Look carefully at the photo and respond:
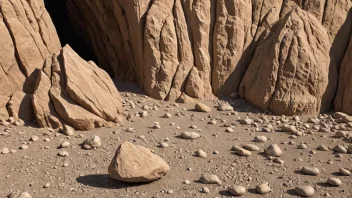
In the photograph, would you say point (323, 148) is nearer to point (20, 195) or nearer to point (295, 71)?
point (295, 71)

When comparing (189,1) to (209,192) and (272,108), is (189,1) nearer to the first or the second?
(272,108)

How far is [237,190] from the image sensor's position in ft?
14.9

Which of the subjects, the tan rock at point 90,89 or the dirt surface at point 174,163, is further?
the tan rock at point 90,89

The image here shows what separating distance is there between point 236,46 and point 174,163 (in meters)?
4.68

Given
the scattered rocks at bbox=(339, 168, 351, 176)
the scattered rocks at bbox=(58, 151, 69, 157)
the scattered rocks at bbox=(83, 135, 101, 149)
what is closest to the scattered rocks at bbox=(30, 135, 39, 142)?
the scattered rocks at bbox=(58, 151, 69, 157)

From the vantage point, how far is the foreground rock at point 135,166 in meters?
4.66

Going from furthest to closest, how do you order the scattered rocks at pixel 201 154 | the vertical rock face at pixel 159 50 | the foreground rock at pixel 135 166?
the vertical rock face at pixel 159 50
the scattered rocks at pixel 201 154
the foreground rock at pixel 135 166

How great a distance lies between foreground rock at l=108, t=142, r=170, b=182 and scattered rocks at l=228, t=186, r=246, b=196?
1113 mm

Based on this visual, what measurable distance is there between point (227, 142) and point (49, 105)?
4.01 m

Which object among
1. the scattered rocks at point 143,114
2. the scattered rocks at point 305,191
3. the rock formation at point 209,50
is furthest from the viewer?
the scattered rocks at point 143,114

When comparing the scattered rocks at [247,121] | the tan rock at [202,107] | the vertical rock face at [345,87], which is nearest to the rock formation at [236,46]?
the vertical rock face at [345,87]

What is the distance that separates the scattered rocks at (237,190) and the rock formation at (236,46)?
3.92 metres

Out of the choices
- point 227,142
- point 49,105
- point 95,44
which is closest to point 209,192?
point 227,142

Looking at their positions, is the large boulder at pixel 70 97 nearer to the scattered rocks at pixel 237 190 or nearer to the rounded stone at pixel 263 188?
the scattered rocks at pixel 237 190
